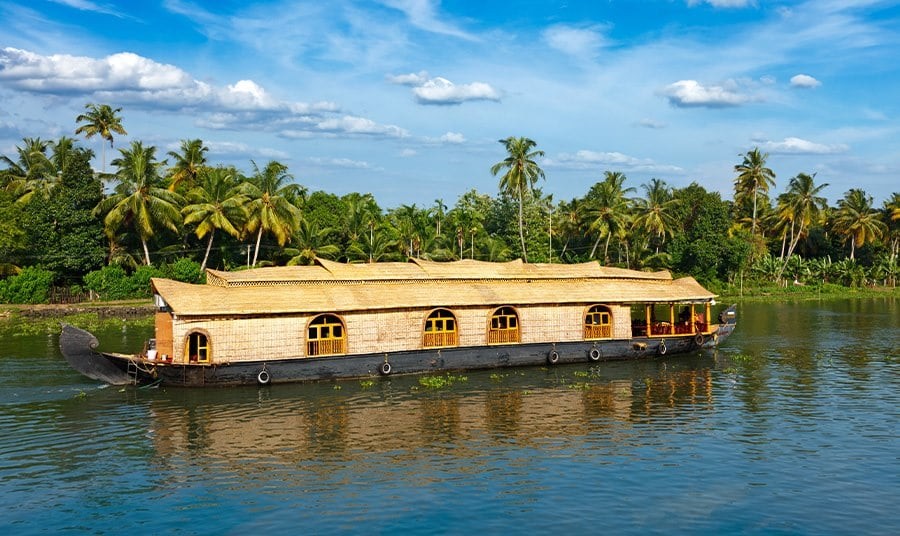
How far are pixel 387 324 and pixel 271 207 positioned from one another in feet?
87.2

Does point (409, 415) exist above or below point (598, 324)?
below

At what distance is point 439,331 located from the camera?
2617 centimetres

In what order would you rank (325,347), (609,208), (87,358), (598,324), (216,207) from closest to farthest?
(87,358) → (325,347) → (598,324) → (216,207) → (609,208)

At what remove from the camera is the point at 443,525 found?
44.5 ft

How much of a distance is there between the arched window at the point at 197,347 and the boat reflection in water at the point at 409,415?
100cm

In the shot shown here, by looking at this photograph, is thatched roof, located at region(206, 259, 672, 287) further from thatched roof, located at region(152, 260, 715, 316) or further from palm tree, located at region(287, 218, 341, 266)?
palm tree, located at region(287, 218, 341, 266)

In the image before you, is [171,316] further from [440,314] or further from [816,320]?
[816,320]

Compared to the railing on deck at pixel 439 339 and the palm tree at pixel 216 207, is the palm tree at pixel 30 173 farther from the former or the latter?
the railing on deck at pixel 439 339

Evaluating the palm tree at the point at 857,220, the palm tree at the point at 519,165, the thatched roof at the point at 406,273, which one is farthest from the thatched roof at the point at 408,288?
the palm tree at the point at 857,220

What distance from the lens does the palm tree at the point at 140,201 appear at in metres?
48.2

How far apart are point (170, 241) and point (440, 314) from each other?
33.7 metres

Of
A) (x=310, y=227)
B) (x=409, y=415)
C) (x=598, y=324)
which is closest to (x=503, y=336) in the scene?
(x=598, y=324)

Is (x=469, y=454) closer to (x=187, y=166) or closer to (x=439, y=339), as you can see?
(x=439, y=339)

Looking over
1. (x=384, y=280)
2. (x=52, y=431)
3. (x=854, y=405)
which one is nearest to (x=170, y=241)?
(x=384, y=280)
